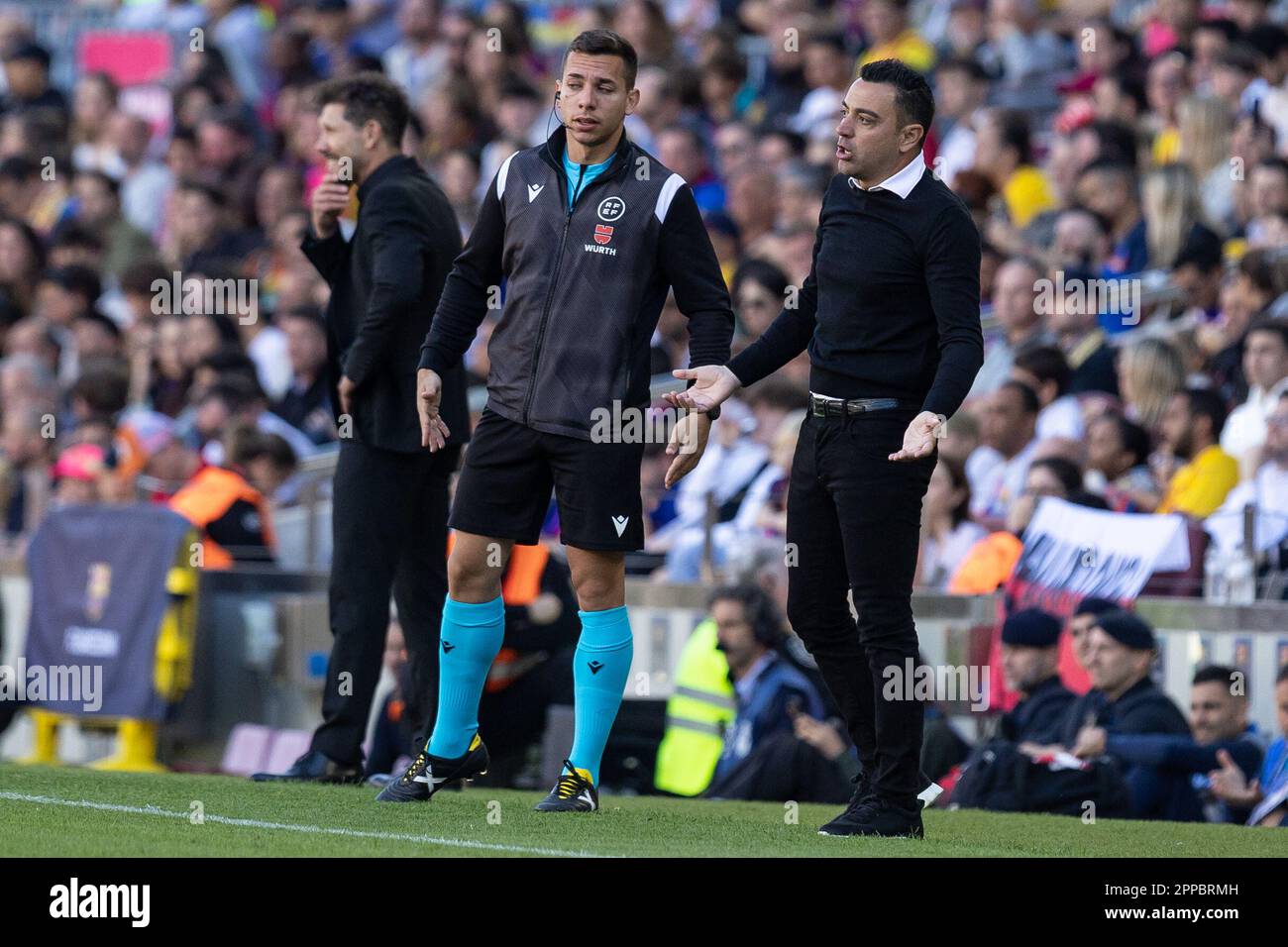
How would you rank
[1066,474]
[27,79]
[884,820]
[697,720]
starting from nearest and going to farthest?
[884,820] → [697,720] → [1066,474] → [27,79]

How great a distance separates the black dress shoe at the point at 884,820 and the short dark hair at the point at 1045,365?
563 cm

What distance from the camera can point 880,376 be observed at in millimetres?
7102

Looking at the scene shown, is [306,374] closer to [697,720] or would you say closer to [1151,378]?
[697,720]

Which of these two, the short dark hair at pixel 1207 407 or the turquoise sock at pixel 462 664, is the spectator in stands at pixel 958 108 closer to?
the short dark hair at pixel 1207 407

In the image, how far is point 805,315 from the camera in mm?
7457

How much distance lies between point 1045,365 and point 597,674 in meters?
5.58

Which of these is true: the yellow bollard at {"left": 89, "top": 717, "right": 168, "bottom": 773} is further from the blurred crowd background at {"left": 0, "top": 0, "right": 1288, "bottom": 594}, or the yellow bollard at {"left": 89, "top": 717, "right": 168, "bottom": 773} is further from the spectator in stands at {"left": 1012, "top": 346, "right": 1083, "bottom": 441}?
the spectator in stands at {"left": 1012, "top": 346, "right": 1083, "bottom": 441}

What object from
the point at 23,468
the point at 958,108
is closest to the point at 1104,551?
the point at 958,108

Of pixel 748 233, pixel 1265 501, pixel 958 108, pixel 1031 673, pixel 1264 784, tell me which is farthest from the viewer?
pixel 958 108

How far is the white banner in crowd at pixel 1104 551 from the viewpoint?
34.1 feet

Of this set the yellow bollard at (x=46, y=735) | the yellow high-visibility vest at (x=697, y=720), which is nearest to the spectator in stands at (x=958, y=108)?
the yellow high-visibility vest at (x=697, y=720)

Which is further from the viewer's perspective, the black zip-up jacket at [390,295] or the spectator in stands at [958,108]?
the spectator in stands at [958,108]

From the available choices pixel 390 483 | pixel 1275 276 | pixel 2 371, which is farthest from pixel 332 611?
pixel 2 371
